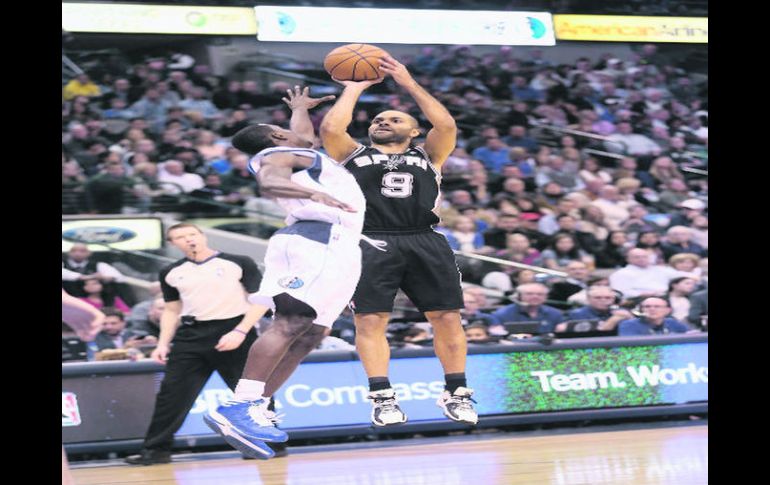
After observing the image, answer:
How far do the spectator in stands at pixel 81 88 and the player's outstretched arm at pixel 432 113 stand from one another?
20.6ft

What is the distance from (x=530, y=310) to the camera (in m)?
8.89

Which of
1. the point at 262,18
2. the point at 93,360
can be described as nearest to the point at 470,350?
the point at 93,360

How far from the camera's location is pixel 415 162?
201 inches

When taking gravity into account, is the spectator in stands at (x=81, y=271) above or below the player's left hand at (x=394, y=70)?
below

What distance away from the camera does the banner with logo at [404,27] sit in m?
7.69

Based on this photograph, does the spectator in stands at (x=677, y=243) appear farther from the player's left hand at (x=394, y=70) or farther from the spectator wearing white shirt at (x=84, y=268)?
the player's left hand at (x=394, y=70)

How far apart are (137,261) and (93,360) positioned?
1278mm

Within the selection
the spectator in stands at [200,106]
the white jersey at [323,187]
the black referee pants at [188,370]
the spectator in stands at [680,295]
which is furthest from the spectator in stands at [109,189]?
the white jersey at [323,187]

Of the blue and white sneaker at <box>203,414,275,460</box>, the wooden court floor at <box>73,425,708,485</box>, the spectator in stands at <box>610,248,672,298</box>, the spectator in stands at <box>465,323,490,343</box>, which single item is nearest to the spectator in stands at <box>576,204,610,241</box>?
the spectator in stands at <box>610,248,672,298</box>

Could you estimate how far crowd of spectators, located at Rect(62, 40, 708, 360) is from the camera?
966cm

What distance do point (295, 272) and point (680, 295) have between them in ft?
17.9

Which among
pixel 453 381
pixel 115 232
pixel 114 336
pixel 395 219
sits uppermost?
pixel 115 232

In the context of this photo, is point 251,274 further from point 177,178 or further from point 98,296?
point 177,178

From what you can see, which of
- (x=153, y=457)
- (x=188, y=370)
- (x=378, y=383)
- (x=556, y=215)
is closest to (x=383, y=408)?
(x=378, y=383)
